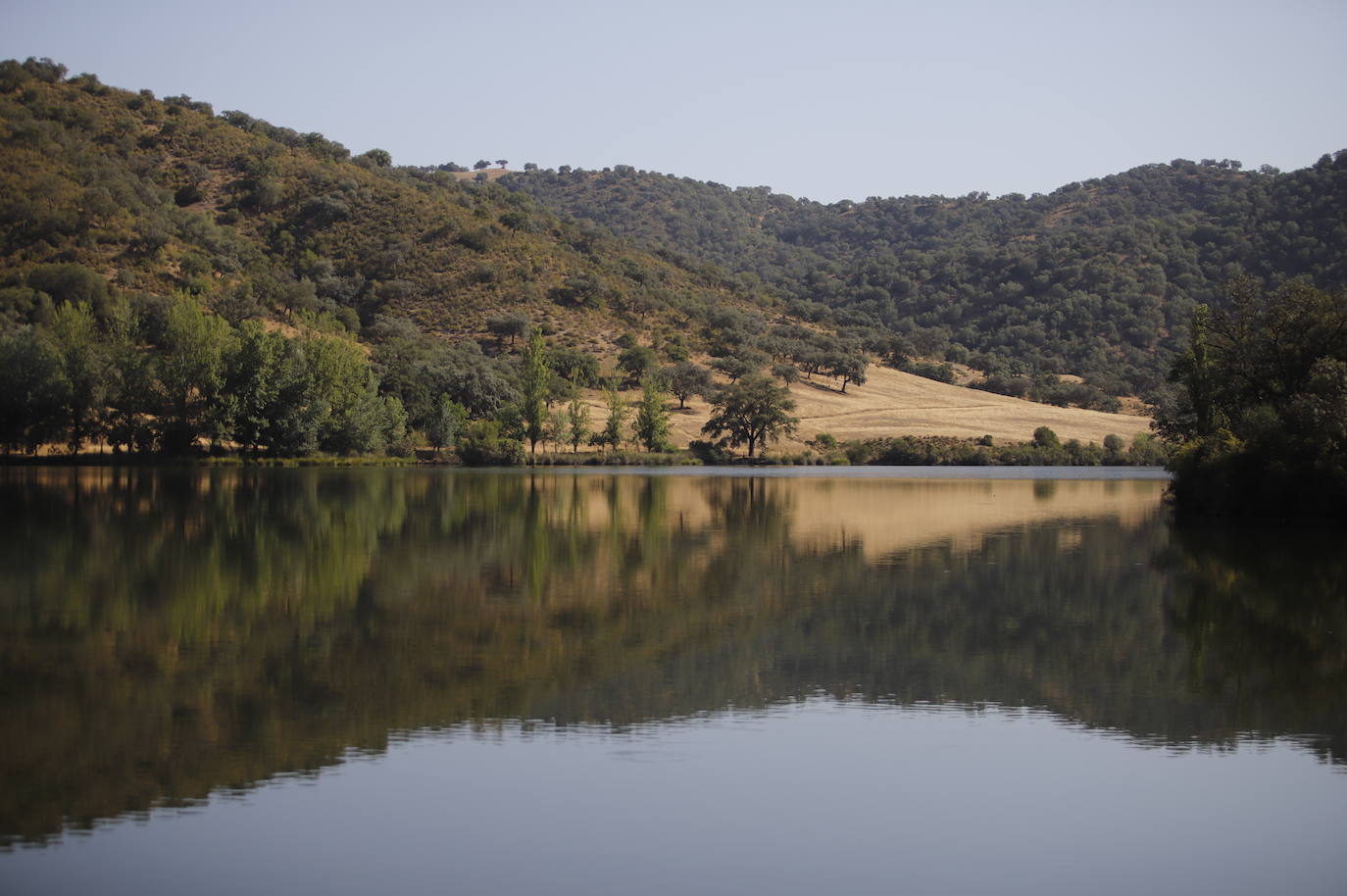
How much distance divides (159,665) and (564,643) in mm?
4455

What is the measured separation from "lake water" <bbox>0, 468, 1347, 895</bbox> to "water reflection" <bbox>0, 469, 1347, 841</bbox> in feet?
0.24

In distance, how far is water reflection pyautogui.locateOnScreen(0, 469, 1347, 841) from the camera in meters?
10.6

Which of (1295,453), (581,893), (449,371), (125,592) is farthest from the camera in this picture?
(449,371)

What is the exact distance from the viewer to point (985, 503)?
41500mm

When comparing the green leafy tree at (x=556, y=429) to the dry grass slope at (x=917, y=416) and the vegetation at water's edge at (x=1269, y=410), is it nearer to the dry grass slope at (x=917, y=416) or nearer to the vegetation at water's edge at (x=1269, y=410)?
the dry grass slope at (x=917, y=416)

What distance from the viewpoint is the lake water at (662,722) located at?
7840 millimetres

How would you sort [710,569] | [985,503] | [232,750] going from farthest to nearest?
[985,503] < [710,569] < [232,750]

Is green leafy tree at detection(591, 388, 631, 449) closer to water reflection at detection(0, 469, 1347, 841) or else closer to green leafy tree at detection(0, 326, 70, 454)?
green leafy tree at detection(0, 326, 70, 454)

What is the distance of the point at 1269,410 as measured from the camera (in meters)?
34.9

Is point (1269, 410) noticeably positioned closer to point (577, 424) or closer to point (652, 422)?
point (577, 424)

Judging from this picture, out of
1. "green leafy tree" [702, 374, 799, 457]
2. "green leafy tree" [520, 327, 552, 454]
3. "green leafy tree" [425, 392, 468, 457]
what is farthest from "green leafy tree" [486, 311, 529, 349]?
"green leafy tree" [702, 374, 799, 457]

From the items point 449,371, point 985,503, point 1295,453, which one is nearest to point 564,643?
point 1295,453

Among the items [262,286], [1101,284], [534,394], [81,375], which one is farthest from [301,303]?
[1101,284]

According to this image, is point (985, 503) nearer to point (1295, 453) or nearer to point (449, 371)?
point (1295, 453)
